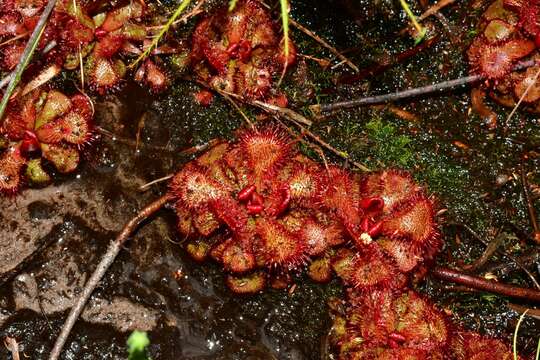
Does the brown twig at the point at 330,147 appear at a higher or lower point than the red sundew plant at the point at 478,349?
higher

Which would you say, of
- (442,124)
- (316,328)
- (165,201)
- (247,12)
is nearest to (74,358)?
(165,201)

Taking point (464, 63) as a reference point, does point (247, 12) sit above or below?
above

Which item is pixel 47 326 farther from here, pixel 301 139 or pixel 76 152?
pixel 301 139

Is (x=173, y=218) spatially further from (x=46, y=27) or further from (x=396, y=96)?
(x=396, y=96)

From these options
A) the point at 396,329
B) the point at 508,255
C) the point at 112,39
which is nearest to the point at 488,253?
the point at 508,255

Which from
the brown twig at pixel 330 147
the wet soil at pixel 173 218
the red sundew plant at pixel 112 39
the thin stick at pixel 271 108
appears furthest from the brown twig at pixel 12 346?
the brown twig at pixel 330 147

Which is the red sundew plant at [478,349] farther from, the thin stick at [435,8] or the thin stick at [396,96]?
the thin stick at [435,8]

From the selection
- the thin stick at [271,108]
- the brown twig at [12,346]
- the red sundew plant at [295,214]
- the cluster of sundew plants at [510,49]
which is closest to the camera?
the red sundew plant at [295,214]
